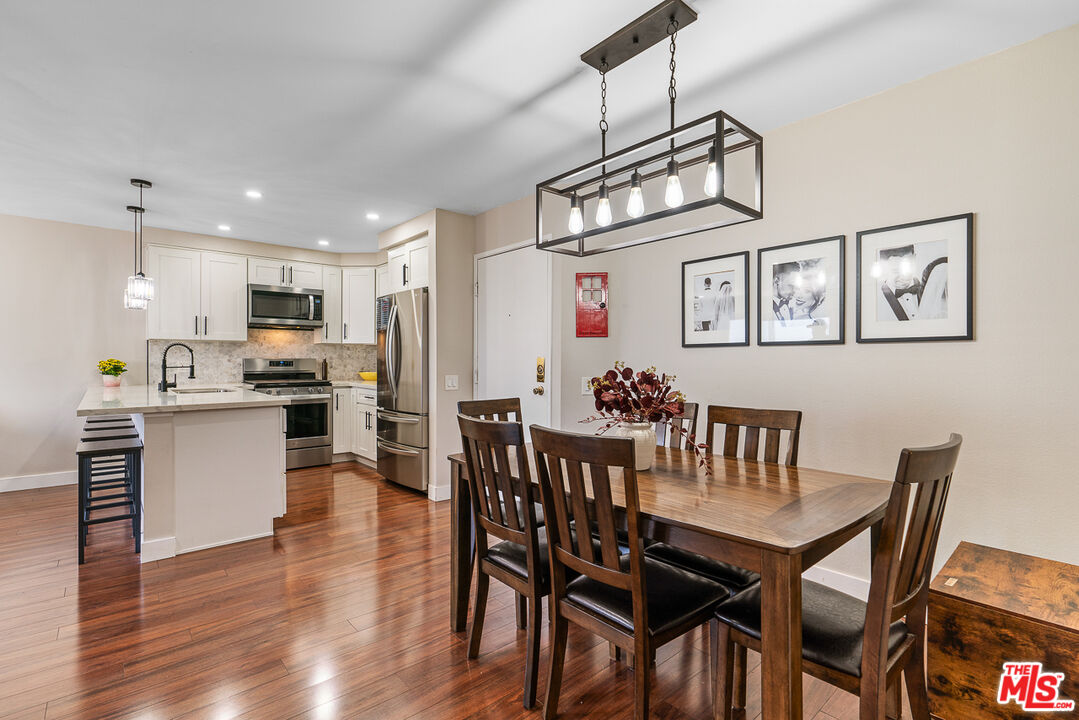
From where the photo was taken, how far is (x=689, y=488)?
1763 mm

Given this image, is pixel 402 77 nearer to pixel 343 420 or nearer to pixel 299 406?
pixel 299 406

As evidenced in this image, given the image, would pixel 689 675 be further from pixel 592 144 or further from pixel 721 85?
pixel 592 144

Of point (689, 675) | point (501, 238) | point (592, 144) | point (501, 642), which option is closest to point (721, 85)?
point (592, 144)

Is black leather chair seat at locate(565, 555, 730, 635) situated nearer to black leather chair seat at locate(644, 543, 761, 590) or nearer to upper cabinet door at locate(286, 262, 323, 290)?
black leather chair seat at locate(644, 543, 761, 590)

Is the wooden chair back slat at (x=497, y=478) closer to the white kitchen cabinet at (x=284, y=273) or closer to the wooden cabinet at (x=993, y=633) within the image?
the wooden cabinet at (x=993, y=633)

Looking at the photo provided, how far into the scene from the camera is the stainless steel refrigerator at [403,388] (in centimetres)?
443

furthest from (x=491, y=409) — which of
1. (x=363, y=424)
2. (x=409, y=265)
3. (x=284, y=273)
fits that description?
(x=284, y=273)

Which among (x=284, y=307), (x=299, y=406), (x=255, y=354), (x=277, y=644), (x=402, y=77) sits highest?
(x=402, y=77)

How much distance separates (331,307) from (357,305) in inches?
11.9

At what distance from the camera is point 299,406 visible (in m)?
5.41

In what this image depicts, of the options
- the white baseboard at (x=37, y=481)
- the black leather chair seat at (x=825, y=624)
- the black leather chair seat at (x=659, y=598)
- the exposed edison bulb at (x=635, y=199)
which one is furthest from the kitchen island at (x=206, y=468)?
the black leather chair seat at (x=825, y=624)

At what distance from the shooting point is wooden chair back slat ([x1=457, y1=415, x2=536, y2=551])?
173cm

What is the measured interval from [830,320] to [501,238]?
8.66 ft

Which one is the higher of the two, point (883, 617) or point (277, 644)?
point (883, 617)
